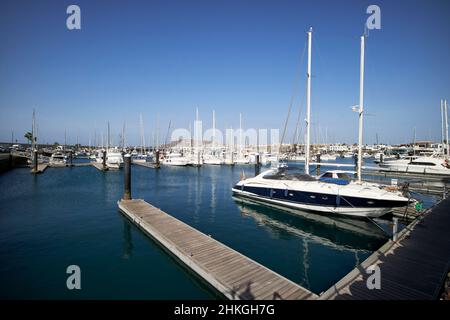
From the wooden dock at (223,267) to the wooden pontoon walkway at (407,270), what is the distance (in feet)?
4.67

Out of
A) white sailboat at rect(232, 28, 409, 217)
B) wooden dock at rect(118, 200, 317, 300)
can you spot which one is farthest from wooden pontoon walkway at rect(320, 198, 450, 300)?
white sailboat at rect(232, 28, 409, 217)

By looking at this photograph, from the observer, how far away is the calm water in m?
9.39

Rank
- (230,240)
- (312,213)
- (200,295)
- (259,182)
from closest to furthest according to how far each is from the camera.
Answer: (200,295) → (230,240) → (312,213) → (259,182)

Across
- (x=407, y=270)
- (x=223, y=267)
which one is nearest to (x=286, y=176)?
(x=407, y=270)

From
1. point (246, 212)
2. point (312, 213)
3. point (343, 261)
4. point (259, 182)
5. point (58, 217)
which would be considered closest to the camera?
point (343, 261)

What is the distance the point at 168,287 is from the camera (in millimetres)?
9281

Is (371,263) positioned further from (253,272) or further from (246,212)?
(246,212)

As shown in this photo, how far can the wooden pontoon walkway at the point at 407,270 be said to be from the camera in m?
7.14

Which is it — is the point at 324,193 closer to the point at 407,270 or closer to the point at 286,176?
the point at 286,176

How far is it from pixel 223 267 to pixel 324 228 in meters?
10.3

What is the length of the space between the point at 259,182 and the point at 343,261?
12507mm

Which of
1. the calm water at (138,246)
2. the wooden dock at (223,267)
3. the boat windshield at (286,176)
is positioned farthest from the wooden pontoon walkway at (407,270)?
the boat windshield at (286,176)

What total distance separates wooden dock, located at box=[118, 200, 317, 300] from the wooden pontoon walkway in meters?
1.42
